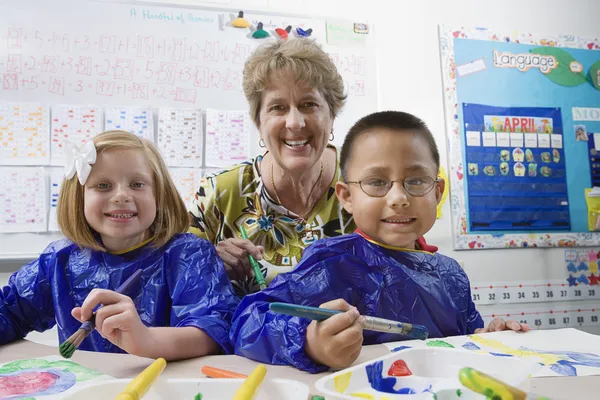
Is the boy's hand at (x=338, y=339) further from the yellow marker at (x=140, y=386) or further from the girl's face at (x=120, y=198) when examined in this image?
the girl's face at (x=120, y=198)

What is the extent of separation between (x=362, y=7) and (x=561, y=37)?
1.18 meters

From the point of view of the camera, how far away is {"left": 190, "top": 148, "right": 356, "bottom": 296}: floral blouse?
1.32 metres

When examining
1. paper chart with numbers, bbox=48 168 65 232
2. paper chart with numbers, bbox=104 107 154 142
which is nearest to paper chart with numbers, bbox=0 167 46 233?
paper chart with numbers, bbox=48 168 65 232

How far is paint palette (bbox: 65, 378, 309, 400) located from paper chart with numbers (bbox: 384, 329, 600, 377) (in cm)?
24

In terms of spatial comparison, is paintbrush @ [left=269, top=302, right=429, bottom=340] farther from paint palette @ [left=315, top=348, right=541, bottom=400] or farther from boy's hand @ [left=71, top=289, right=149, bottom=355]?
boy's hand @ [left=71, top=289, right=149, bottom=355]


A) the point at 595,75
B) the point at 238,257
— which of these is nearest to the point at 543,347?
the point at 238,257

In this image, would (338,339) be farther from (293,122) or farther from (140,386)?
(293,122)

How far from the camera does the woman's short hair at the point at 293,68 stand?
4.08 feet

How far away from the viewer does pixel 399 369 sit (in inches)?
23.1

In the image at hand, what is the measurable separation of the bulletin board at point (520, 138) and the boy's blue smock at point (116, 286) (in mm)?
1801

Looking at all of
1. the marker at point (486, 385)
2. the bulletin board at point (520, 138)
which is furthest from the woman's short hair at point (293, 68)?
the bulletin board at point (520, 138)

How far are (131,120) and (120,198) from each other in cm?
128

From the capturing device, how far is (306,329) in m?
0.67

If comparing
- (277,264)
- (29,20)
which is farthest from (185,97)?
(277,264)
